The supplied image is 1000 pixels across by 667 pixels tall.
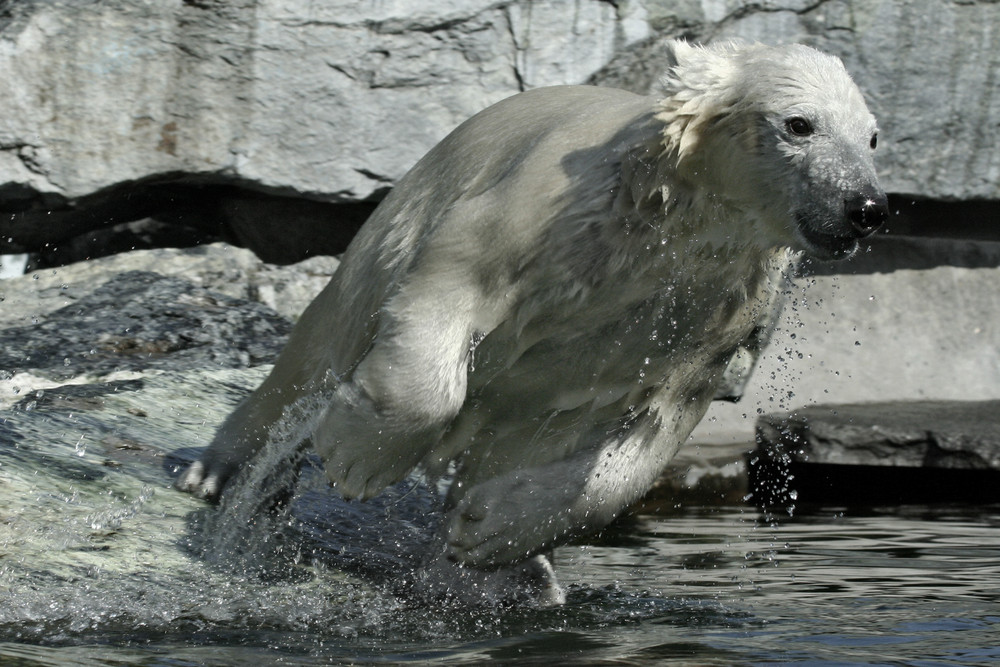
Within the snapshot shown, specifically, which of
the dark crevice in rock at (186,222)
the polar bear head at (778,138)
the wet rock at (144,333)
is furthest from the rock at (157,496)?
the polar bear head at (778,138)

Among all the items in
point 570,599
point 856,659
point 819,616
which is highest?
point 856,659

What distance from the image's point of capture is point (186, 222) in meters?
5.76

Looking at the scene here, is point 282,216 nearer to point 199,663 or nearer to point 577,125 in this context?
point 577,125

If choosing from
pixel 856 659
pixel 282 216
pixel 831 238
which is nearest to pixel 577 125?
pixel 831 238

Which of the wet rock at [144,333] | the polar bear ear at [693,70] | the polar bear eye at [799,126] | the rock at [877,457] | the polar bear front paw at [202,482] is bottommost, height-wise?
the rock at [877,457]

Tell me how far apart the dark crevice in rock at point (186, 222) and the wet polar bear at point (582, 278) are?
2.24 meters

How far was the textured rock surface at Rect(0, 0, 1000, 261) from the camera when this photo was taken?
5301mm

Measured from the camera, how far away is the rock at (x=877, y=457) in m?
5.18

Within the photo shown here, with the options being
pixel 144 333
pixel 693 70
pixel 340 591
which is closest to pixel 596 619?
pixel 340 591

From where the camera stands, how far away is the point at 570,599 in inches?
131

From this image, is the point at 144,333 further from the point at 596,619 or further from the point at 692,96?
the point at 692,96

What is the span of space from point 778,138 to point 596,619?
1.19 metres

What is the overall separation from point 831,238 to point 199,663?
1.55 m

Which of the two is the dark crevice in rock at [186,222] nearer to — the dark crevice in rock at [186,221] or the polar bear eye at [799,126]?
the dark crevice in rock at [186,221]
